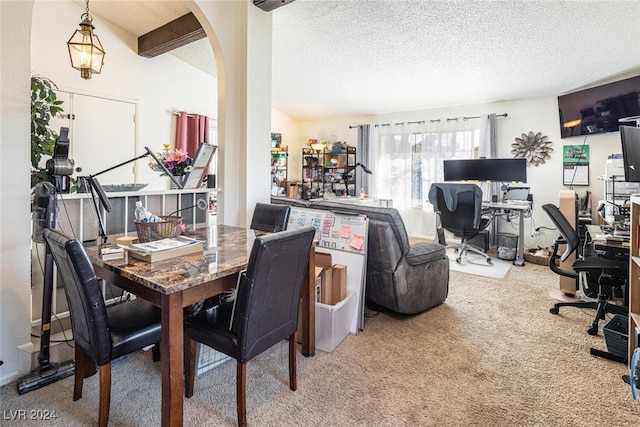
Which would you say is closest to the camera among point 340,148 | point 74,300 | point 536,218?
point 74,300

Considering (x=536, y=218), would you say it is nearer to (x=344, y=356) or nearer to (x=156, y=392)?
(x=344, y=356)

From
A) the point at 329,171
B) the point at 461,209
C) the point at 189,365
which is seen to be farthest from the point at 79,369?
the point at 329,171

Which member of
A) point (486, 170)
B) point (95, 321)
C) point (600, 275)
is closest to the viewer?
point (95, 321)

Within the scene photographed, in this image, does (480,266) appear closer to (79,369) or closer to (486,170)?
(486,170)

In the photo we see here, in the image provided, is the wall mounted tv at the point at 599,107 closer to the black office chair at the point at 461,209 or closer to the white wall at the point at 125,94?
the black office chair at the point at 461,209

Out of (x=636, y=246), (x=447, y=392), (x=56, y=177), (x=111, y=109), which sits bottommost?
(x=447, y=392)

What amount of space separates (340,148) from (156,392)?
5.50m

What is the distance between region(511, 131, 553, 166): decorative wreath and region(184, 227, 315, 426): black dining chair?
4790 mm

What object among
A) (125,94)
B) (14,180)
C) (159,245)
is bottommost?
(159,245)

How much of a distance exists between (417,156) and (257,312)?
523cm

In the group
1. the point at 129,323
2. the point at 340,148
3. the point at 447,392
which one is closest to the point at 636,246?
the point at 447,392

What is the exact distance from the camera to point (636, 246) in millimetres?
1946

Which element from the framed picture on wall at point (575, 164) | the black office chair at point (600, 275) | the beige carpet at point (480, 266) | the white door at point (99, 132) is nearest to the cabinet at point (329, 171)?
the beige carpet at point (480, 266)

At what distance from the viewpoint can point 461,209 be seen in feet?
14.3
